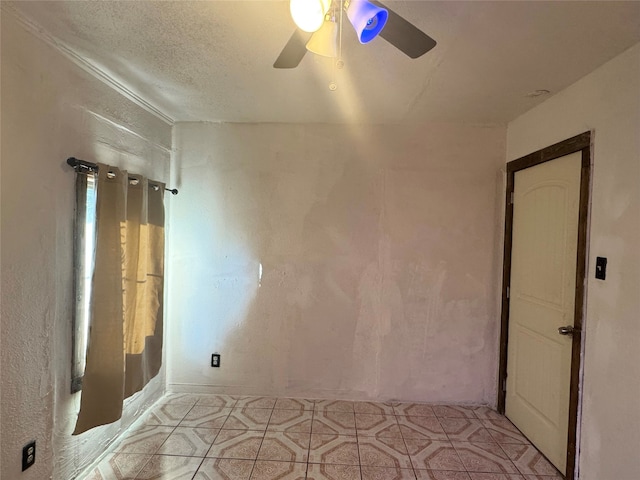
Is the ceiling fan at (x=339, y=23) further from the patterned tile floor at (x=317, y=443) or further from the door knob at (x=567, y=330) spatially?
the patterned tile floor at (x=317, y=443)

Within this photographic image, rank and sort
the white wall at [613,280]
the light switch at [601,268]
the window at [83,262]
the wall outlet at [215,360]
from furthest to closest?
the wall outlet at [215,360] → the window at [83,262] → the light switch at [601,268] → the white wall at [613,280]

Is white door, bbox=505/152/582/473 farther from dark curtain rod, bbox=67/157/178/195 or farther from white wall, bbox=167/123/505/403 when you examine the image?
dark curtain rod, bbox=67/157/178/195

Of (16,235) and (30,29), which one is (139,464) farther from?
(30,29)

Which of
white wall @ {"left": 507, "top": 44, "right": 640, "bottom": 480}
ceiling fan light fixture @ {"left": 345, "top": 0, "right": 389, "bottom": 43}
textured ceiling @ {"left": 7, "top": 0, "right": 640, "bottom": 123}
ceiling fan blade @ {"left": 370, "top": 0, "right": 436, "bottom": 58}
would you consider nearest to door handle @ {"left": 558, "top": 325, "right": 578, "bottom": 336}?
→ white wall @ {"left": 507, "top": 44, "right": 640, "bottom": 480}

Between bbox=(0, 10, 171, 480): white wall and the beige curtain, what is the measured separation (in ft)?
0.40

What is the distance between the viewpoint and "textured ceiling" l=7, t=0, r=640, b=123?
1.41m

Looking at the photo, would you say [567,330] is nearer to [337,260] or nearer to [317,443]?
[337,260]

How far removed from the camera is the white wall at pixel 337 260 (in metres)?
2.82

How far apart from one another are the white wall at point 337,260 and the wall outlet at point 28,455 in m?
1.37

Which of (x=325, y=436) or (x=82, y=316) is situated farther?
(x=325, y=436)

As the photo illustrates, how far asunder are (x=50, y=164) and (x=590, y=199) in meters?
2.82

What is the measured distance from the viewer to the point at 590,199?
182cm

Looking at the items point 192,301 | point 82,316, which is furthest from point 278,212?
point 82,316

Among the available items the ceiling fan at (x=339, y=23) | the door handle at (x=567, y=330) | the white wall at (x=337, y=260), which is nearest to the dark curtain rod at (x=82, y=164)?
the white wall at (x=337, y=260)
